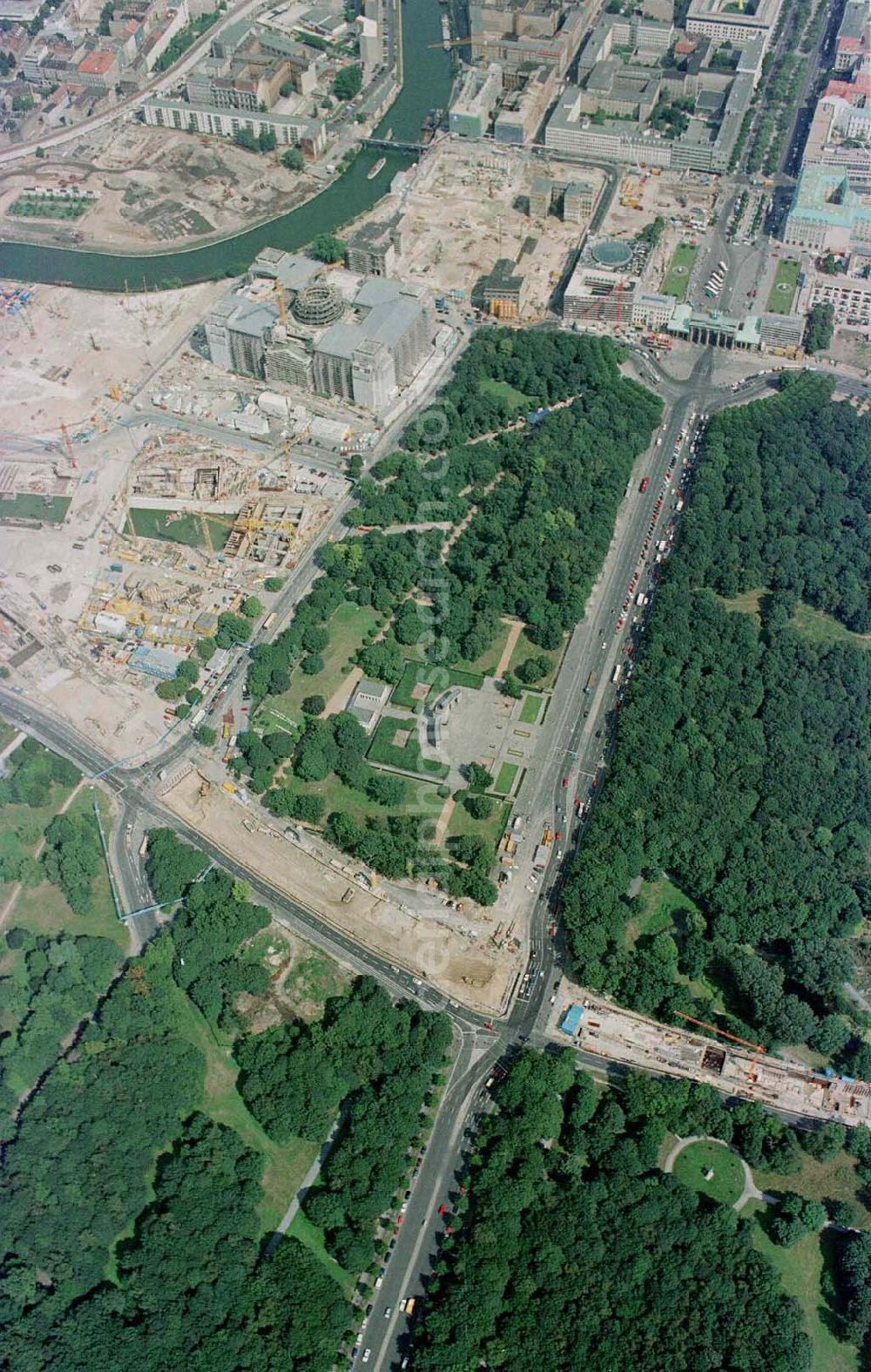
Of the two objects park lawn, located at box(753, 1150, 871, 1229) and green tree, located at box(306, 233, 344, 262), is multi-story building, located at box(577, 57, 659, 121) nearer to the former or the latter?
green tree, located at box(306, 233, 344, 262)

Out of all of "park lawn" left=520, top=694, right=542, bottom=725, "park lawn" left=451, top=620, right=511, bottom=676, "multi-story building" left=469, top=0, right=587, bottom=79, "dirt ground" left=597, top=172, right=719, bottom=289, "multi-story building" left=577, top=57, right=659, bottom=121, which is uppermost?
"multi-story building" left=469, top=0, right=587, bottom=79

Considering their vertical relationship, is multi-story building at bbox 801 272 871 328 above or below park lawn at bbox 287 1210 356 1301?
above

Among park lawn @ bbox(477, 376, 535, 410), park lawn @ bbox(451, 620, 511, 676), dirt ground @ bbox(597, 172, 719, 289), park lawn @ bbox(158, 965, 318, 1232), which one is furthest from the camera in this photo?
dirt ground @ bbox(597, 172, 719, 289)

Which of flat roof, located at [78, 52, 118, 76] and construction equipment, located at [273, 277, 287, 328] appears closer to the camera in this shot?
construction equipment, located at [273, 277, 287, 328]

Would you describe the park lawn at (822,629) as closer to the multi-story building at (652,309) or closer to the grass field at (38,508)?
the multi-story building at (652,309)

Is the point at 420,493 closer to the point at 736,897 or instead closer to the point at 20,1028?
the point at 736,897

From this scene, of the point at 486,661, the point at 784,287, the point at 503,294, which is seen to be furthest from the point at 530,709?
the point at 784,287

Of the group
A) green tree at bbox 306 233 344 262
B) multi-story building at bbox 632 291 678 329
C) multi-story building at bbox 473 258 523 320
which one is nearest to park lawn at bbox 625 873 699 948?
multi-story building at bbox 632 291 678 329

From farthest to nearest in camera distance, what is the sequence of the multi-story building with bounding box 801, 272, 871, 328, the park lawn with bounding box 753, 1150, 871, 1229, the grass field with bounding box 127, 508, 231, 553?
1. the multi-story building with bounding box 801, 272, 871, 328
2. the grass field with bounding box 127, 508, 231, 553
3. the park lawn with bounding box 753, 1150, 871, 1229
